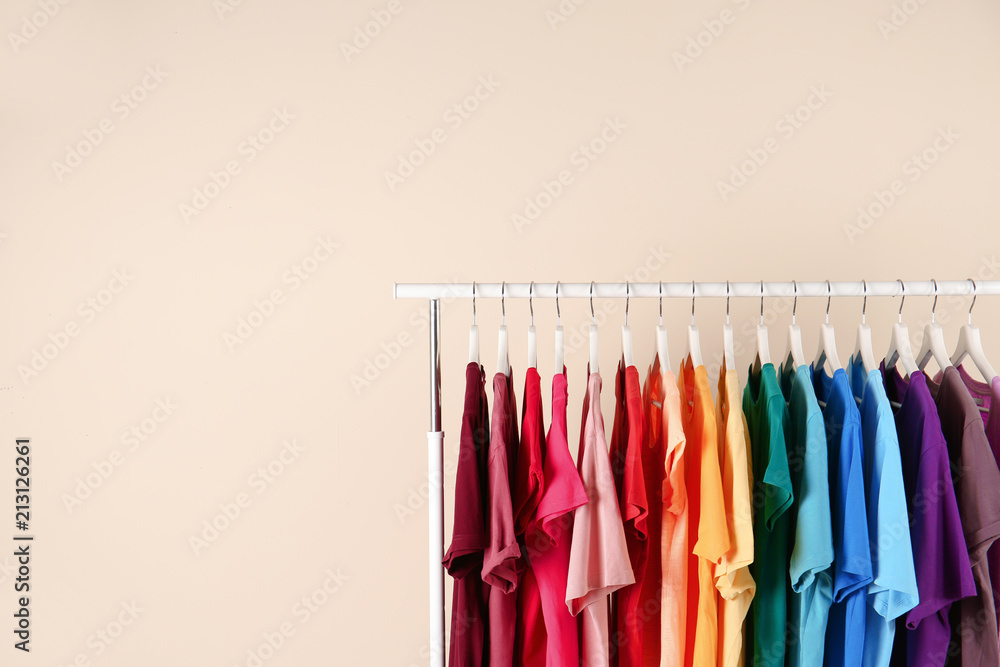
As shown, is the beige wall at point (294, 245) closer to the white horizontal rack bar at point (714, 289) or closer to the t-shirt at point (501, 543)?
the white horizontal rack bar at point (714, 289)

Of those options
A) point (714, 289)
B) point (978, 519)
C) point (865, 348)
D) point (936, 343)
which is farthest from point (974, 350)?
point (714, 289)

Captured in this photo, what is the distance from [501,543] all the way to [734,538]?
43cm

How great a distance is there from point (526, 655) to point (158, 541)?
1.26m

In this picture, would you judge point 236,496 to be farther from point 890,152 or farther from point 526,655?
point 890,152

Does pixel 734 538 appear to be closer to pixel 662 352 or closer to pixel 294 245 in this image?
pixel 662 352

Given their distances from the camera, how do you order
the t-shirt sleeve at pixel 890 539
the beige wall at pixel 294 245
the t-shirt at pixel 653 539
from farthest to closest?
the beige wall at pixel 294 245 < the t-shirt at pixel 653 539 < the t-shirt sleeve at pixel 890 539

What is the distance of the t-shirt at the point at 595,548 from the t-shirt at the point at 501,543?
115 mm

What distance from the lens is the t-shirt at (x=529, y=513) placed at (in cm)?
129

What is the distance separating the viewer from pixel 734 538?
4.11ft

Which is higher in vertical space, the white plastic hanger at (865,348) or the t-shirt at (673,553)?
the white plastic hanger at (865,348)

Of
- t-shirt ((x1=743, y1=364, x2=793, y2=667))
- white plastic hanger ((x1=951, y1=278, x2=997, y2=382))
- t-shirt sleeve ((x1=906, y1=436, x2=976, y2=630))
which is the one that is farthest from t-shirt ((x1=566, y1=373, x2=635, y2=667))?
white plastic hanger ((x1=951, y1=278, x2=997, y2=382))

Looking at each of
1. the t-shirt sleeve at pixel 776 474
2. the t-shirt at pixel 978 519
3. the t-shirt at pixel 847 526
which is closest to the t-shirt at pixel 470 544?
the t-shirt sleeve at pixel 776 474

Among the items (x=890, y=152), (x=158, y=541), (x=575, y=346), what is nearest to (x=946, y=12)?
(x=890, y=152)

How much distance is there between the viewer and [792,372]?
4.69 ft
